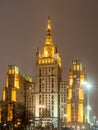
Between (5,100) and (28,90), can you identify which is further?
(28,90)

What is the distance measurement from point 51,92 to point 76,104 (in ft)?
41.2

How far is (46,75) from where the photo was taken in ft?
638

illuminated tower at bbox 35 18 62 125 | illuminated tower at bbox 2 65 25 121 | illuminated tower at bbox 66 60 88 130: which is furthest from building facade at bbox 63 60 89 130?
illuminated tower at bbox 2 65 25 121

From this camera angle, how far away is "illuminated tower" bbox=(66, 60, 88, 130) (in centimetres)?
18238

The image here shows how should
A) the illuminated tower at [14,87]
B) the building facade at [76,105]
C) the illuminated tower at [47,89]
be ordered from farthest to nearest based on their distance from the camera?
the illuminated tower at [47,89]
the illuminated tower at [14,87]
the building facade at [76,105]

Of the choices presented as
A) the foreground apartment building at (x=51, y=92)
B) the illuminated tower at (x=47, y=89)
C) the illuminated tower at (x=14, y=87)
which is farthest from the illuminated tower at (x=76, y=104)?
the illuminated tower at (x=14, y=87)

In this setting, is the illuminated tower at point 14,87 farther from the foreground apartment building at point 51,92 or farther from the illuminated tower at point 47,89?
the illuminated tower at point 47,89

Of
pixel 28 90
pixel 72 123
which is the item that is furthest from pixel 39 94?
pixel 72 123

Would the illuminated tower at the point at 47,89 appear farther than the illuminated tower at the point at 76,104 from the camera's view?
Yes

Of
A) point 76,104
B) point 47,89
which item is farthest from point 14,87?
point 76,104

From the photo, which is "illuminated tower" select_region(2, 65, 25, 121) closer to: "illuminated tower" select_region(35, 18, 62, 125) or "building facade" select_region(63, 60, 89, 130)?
"illuminated tower" select_region(35, 18, 62, 125)

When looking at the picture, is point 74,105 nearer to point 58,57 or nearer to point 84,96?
point 84,96

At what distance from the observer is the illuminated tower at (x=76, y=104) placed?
18238 cm

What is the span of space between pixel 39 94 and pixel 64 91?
927 cm
